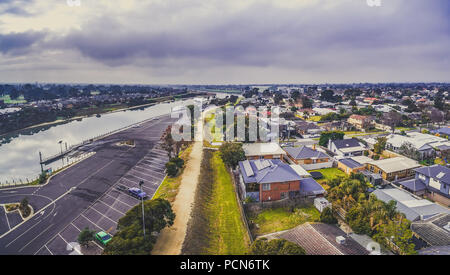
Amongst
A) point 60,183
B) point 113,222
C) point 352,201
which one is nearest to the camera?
point 352,201

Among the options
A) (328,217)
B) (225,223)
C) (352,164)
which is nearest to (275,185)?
(328,217)

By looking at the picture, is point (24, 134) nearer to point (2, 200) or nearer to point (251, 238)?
point (2, 200)

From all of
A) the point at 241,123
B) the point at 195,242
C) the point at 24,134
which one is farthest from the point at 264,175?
the point at 24,134

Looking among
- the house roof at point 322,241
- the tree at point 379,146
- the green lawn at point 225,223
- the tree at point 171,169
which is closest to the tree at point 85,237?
the green lawn at point 225,223

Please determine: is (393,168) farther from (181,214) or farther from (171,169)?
(171,169)

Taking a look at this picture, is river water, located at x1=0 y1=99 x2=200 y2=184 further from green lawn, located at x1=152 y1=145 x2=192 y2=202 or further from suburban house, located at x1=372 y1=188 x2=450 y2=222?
suburban house, located at x1=372 y1=188 x2=450 y2=222

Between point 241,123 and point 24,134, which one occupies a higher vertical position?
point 241,123
